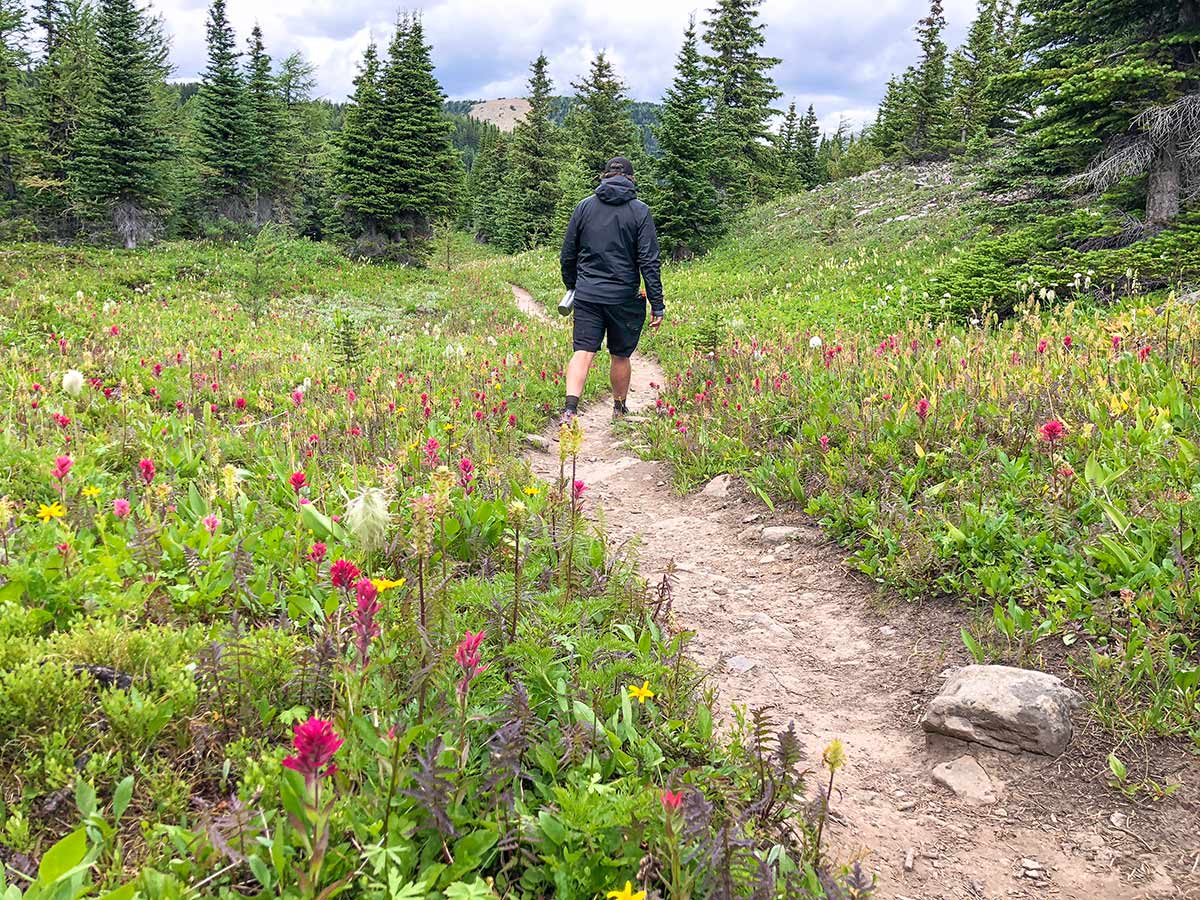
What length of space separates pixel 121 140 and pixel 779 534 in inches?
1208

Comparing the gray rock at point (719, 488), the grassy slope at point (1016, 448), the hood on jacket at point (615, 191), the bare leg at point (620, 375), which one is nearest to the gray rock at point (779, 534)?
the grassy slope at point (1016, 448)

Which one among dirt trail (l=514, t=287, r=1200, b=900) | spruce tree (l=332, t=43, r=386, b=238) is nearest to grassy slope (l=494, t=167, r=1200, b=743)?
dirt trail (l=514, t=287, r=1200, b=900)

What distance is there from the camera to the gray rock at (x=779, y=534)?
549 cm

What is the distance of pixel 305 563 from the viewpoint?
3.71 metres

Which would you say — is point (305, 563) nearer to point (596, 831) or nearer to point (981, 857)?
point (596, 831)

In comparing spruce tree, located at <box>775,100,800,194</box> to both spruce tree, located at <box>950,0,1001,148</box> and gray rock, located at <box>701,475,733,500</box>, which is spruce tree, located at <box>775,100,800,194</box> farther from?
gray rock, located at <box>701,475,733,500</box>

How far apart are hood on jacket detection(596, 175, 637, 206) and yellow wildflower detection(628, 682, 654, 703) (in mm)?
6871

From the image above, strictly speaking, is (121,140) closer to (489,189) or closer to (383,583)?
(383,583)

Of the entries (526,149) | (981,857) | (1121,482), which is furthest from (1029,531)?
(526,149)

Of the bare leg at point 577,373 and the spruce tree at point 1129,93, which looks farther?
the spruce tree at point 1129,93

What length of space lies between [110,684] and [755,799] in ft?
7.51

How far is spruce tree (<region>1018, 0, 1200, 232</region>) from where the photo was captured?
10.3 metres

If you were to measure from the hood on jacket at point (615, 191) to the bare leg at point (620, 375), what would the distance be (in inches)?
75.5

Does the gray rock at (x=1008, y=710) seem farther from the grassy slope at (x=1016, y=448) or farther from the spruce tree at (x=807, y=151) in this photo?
the spruce tree at (x=807, y=151)
